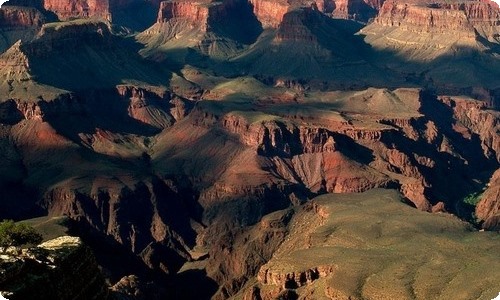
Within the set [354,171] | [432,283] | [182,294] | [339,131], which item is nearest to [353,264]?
[432,283]

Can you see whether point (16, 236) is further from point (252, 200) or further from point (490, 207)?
point (490, 207)

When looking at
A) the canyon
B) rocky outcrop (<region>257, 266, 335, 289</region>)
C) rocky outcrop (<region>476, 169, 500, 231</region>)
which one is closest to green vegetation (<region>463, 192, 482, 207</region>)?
the canyon

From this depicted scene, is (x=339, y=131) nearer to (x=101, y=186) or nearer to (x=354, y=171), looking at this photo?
(x=354, y=171)

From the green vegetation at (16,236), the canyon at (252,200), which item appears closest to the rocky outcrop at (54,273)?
the green vegetation at (16,236)

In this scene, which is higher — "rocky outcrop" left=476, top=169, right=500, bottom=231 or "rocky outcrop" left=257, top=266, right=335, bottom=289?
"rocky outcrop" left=257, top=266, right=335, bottom=289

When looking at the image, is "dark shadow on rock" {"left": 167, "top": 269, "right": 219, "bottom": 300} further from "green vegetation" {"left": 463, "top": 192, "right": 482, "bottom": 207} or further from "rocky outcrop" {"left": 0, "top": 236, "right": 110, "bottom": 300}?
"rocky outcrop" {"left": 0, "top": 236, "right": 110, "bottom": 300}
